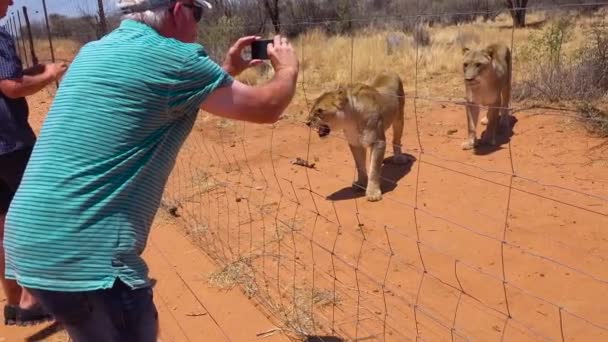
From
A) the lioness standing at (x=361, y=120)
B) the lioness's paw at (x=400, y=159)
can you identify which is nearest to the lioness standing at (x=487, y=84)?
the lioness's paw at (x=400, y=159)

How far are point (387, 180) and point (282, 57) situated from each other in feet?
14.4

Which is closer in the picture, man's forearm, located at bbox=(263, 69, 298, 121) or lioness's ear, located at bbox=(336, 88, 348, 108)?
man's forearm, located at bbox=(263, 69, 298, 121)

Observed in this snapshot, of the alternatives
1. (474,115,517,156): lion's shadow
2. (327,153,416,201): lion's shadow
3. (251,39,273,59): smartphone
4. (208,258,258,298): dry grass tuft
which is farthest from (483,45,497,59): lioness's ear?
(251,39,273,59): smartphone

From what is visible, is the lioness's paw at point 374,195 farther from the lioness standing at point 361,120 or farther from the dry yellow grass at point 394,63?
the dry yellow grass at point 394,63

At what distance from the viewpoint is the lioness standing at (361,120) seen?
6.15 m

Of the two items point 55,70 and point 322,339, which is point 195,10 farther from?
point 322,339

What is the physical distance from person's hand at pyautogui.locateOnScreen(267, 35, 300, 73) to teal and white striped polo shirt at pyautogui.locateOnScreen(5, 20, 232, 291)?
0.95 feet

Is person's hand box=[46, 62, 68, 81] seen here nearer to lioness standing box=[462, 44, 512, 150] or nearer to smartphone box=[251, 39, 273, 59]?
smartphone box=[251, 39, 273, 59]

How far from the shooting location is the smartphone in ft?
8.15

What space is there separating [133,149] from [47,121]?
1.17 feet

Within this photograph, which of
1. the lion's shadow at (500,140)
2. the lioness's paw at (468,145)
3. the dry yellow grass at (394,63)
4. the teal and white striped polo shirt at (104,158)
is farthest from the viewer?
the dry yellow grass at (394,63)

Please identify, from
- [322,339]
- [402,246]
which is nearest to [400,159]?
[402,246]

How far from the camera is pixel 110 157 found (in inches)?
76.2

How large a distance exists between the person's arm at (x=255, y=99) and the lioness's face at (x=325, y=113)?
3953 millimetres
